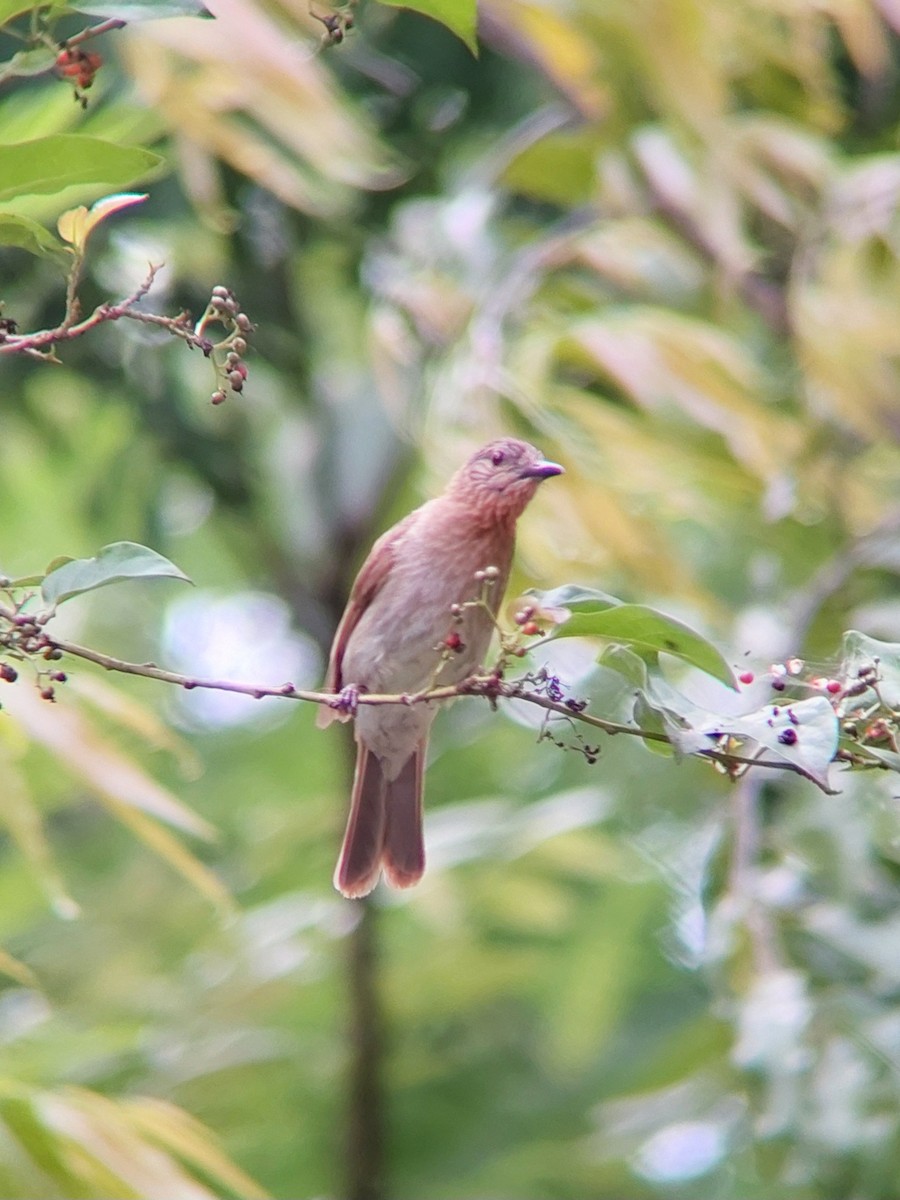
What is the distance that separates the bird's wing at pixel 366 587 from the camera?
155 inches

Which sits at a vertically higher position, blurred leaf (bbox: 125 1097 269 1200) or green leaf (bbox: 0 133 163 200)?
green leaf (bbox: 0 133 163 200)

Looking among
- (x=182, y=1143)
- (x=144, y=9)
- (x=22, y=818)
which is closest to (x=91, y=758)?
(x=22, y=818)

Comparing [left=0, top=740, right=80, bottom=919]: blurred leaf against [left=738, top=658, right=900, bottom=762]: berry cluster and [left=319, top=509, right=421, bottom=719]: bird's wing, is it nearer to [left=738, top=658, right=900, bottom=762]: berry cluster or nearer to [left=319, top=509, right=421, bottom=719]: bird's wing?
[left=319, top=509, right=421, bottom=719]: bird's wing

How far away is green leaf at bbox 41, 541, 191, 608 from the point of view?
6.01 ft

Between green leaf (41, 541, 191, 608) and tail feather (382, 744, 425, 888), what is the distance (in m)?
1.73

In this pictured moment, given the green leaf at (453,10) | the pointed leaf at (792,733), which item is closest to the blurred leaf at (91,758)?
the pointed leaf at (792,733)

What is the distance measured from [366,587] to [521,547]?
37 centimetres

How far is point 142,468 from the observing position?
572 cm

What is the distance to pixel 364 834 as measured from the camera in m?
3.97

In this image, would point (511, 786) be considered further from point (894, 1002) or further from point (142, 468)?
point (894, 1002)

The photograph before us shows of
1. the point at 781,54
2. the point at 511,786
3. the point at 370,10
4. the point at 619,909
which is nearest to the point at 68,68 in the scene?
the point at 781,54

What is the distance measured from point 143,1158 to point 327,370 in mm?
4490

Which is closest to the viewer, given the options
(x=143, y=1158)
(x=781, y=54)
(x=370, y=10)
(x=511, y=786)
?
(x=143, y=1158)

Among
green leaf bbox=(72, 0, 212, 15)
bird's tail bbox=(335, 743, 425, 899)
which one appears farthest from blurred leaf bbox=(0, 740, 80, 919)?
green leaf bbox=(72, 0, 212, 15)
